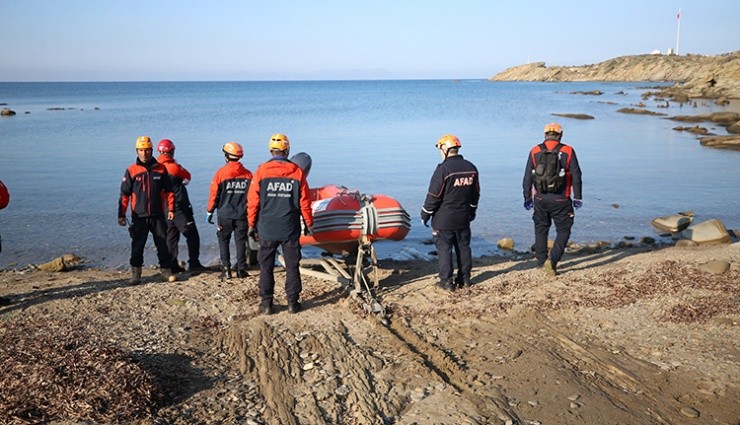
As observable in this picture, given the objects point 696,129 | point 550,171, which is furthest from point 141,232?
point 696,129

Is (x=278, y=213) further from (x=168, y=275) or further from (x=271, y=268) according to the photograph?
(x=168, y=275)

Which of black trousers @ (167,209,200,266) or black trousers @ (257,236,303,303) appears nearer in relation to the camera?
black trousers @ (257,236,303,303)

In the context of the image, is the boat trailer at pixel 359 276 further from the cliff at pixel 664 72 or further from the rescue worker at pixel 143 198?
the cliff at pixel 664 72

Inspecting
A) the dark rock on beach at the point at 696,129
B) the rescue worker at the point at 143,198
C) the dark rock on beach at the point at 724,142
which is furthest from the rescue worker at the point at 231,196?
the dark rock on beach at the point at 696,129

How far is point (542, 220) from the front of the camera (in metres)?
8.90

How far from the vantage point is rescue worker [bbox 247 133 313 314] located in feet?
23.7

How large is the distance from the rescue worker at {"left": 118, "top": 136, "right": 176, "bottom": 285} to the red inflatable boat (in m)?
1.96

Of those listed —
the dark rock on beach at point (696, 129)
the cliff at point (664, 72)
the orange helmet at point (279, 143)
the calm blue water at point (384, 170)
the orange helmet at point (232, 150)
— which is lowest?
the calm blue water at point (384, 170)

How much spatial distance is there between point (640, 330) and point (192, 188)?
13.9m

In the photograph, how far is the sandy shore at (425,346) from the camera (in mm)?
5094

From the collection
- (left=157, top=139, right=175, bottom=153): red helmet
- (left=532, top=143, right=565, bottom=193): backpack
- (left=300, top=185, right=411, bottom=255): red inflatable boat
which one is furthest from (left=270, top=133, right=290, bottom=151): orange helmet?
(left=532, top=143, right=565, bottom=193): backpack

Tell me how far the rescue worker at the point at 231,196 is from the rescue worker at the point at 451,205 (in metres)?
2.46

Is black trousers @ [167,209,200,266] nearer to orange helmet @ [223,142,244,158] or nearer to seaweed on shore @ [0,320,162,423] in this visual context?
orange helmet @ [223,142,244,158]

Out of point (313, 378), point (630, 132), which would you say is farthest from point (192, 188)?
point (630, 132)
